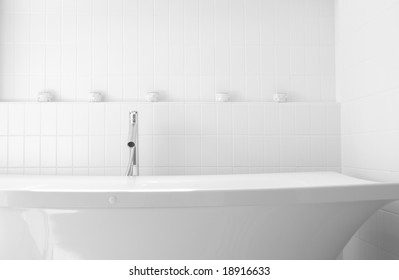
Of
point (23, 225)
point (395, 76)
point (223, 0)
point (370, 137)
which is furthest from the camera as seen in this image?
point (223, 0)

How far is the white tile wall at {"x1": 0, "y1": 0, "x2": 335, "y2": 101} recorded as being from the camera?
7.30ft

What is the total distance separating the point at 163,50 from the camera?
225 cm

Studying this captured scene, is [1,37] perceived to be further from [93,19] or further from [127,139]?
[127,139]

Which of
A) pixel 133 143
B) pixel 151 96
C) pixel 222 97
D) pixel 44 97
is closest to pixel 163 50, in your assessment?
pixel 151 96

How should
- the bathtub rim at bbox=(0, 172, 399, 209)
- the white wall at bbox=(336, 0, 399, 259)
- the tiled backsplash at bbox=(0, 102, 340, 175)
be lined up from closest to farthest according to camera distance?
the bathtub rim at bbox=(0, 172, 399, 209) → the white wall at bbox=(336, 0, 399, 259) → the tiled backsplash at bbox=(0, 102, 340, 175)

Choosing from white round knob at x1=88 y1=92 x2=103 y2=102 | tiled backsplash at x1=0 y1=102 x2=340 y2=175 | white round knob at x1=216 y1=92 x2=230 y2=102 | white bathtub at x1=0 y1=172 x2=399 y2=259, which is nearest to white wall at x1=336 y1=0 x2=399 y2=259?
tiled backsplash at x1=0 y1=102 x2=340 y2=175

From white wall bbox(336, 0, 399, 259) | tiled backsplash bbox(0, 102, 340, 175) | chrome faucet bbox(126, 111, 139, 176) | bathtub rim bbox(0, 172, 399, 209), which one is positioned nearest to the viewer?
bathtub rim bbox(0, 172, 399, 209)

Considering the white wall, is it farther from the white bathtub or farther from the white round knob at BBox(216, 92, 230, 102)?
the white round knob at BBox(216, 92, 230, 102)

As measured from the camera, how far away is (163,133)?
217 cm

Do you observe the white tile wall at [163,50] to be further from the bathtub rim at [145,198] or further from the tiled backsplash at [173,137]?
the bathtub rim at [145,198]

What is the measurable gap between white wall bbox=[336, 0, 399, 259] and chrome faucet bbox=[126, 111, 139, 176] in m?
1.18

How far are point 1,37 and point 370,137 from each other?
2.13 metres

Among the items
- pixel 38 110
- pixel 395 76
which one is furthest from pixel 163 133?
pixel 395 76

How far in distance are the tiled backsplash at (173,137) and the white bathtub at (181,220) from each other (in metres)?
0.89
